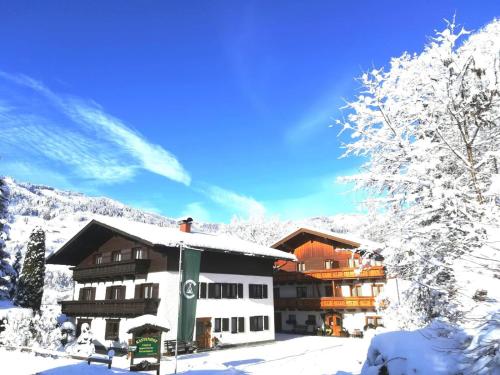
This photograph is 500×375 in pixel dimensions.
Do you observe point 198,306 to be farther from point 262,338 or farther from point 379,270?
point 379,270

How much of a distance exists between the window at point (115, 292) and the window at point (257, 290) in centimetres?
996

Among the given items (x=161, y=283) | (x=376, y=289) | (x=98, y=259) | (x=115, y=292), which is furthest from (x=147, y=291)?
(x=376, y=289)

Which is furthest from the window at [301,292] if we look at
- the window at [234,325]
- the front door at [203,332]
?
the front door at [203,332]

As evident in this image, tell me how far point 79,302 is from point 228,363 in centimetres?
1697

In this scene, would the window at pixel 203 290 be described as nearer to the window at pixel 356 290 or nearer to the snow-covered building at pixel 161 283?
the snow-covered building at pixel 161 283

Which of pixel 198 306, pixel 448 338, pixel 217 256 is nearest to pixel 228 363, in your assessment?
pixel 198 306

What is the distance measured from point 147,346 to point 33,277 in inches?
1099

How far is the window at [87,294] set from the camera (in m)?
33.8

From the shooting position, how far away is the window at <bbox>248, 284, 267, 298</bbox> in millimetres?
32522

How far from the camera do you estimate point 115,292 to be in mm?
30969

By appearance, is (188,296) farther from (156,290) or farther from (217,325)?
(217,325)

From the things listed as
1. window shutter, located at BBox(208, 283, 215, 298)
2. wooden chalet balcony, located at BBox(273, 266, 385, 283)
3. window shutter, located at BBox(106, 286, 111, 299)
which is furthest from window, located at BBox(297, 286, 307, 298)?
window shutter, located at BBox(106, 286, 111, 299)

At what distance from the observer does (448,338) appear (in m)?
8.02

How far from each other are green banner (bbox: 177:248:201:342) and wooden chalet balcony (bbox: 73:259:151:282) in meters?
5.04
